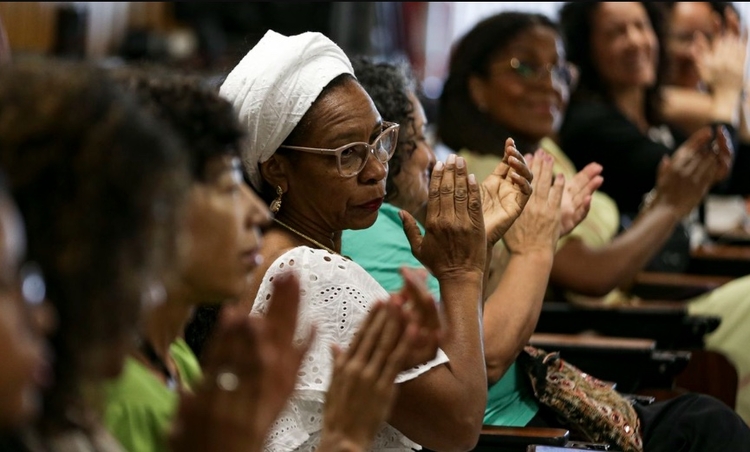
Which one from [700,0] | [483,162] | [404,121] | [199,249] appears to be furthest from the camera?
[700,0]

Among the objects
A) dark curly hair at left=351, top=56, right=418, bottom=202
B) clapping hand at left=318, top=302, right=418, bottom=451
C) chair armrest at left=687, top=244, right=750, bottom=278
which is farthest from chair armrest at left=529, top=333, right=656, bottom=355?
clapping hand at left=318, top=302, right=418, bottom=451

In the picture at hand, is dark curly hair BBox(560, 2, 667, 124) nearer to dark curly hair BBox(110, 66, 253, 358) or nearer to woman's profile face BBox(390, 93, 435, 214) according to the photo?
woman's profile face BBox(390, 93, 435, 214)

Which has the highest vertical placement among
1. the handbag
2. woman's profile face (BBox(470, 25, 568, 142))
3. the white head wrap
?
the white head wrap

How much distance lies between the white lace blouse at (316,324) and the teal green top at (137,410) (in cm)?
46

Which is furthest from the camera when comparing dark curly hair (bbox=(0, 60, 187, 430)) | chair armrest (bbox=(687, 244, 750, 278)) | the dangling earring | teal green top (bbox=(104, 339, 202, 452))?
chair armrest (bbox=(687, 244, 750, 278))

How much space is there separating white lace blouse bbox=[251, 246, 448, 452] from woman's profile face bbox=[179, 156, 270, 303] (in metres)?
0.40

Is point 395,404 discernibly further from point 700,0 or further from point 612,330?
point 700,0

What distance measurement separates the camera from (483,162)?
130 inches

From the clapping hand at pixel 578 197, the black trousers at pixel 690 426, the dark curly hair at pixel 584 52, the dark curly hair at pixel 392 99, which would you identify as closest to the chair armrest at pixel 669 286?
the dark curly hair at pixel 584 52

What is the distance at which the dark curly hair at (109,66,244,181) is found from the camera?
1.50 metres

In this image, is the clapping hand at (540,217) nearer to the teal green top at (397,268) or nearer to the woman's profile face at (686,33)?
the teal green top at (397,268)

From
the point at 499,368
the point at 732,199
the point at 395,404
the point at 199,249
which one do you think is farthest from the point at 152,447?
the point at 732,199

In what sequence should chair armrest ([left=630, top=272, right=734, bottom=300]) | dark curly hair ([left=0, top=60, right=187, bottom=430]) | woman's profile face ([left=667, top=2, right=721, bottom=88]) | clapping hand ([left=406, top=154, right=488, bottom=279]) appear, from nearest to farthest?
dark curly hair ([left=0, top=60, right=187, bottom=430]), clapping hand ([left=406, top=154, right=488, bottom=279]), chair armrest ([left=630, top=272, right=734, bottom=300]), woman's profile face ([left=667, top=2, right=721, bottom=88])

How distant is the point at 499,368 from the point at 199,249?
0.98 metres
